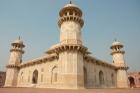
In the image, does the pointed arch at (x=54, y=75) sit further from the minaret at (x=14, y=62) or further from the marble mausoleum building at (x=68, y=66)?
the minaret at (x=14, y=62)

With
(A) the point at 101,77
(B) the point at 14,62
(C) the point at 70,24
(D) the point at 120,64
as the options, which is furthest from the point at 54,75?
(D) the point at 120,64

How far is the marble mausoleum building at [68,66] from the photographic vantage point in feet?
64.4

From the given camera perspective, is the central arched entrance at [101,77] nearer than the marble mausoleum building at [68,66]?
No

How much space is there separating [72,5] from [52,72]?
11.6 meters

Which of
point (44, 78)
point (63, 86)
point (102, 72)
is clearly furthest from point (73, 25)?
point (102, 72)

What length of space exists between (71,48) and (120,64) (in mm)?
18799

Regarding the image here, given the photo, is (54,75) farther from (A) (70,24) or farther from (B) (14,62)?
(B) (14,62)

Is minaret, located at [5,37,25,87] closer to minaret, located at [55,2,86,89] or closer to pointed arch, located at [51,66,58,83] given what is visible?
pointed arch, located at [51,66,58,83]

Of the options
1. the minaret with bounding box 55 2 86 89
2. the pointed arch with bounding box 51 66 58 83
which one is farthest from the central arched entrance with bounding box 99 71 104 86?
the minaret with bounding box 55 2 86 89

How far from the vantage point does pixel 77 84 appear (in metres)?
18.8

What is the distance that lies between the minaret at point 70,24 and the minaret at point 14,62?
1560 centimetres

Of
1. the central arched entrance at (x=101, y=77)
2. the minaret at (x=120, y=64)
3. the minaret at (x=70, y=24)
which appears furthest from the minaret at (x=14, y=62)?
the minaret at (x=120, y=64)

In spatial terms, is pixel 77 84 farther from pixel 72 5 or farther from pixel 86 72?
pixel 72 5

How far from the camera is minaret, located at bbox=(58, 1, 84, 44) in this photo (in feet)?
69.5
